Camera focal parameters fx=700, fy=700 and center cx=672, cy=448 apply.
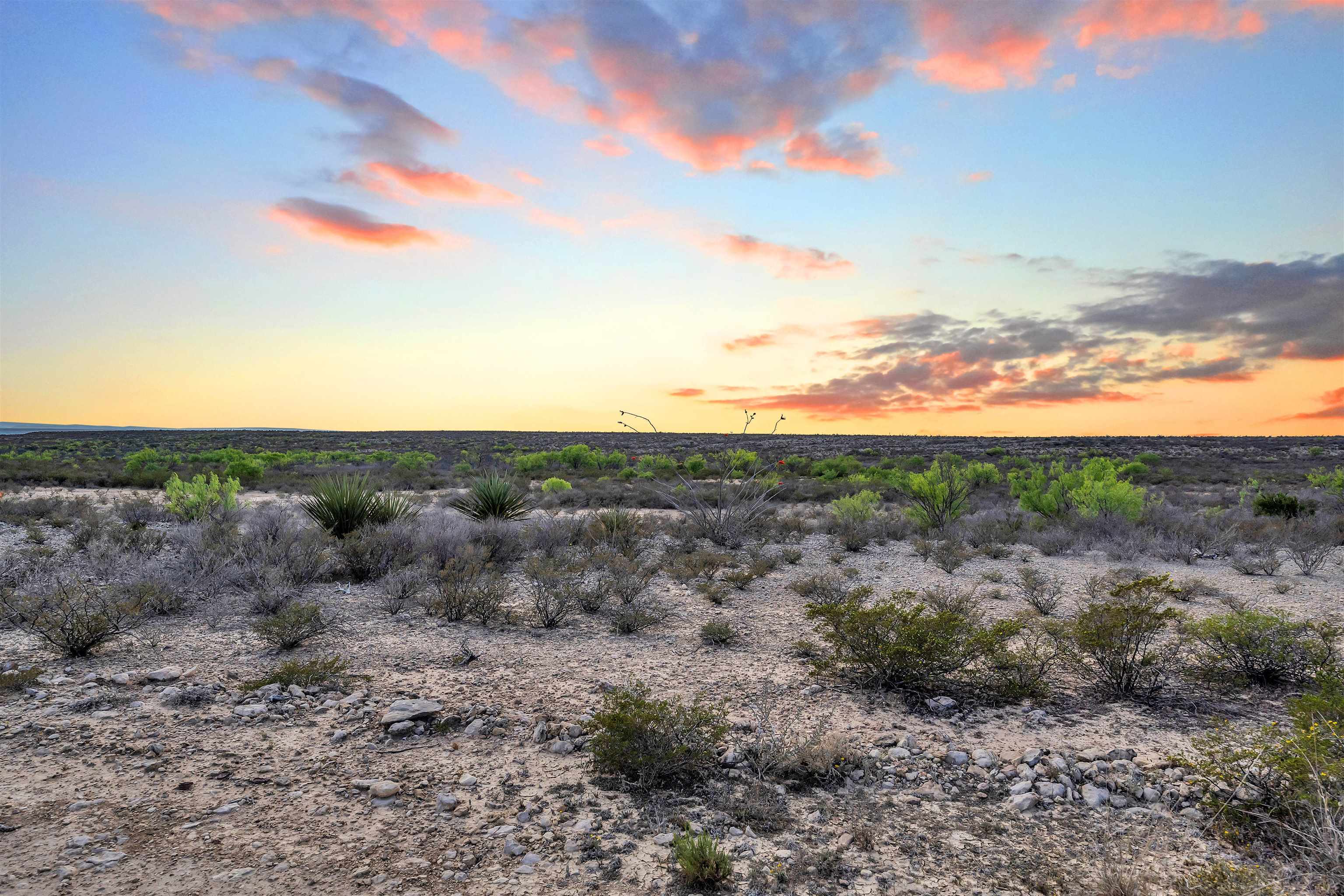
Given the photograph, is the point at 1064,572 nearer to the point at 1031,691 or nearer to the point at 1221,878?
the point at 1031,691

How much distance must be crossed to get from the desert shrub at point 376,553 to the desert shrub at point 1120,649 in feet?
28.6

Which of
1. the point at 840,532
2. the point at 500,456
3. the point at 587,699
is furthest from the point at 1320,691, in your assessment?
the point at 500,456

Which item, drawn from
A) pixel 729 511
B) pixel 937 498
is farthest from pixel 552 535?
pixel 937 498

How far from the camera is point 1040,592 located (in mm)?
9039

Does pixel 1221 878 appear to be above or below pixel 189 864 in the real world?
above

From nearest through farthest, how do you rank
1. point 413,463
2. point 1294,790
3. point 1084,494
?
point 1294,790
point 1084,494
point 413,463

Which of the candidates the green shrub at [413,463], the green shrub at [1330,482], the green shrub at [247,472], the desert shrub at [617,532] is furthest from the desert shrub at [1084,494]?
the green shrub at [247,472]

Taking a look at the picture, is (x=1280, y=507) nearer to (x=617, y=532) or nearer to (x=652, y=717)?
(x=617, y=532)

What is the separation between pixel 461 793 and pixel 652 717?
129cm

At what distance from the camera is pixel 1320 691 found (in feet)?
17.6

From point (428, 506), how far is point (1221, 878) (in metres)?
19.0

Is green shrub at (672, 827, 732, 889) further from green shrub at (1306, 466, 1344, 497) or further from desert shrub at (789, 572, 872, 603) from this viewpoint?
green shrub at (1306, 466, 1344, 497)

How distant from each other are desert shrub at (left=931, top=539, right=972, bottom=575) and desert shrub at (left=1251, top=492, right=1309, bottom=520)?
9591 millimetres

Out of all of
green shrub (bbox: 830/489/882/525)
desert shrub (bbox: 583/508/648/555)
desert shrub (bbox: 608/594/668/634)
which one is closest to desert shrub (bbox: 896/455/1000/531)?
green shrub (bbox: 830/489/882/525)
